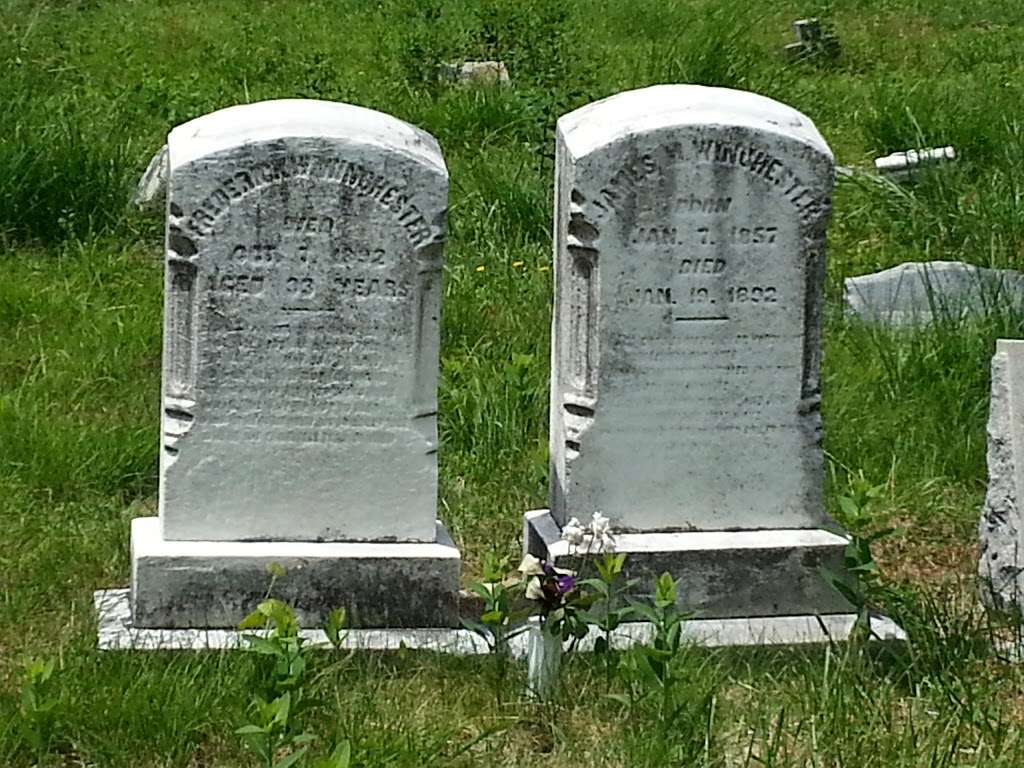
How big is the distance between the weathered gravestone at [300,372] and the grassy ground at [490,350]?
0.27 meters

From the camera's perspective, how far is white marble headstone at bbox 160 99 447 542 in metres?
4.44

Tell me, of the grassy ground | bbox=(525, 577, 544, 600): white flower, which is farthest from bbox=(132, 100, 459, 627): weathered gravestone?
bbox=(525, 577, 544, 600): white flower

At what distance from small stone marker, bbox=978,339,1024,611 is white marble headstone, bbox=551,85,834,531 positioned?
465 mm

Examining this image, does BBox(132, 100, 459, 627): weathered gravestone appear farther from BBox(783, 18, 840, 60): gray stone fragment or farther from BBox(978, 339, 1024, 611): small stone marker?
BBox(783, 18, 840, 60): gray stone fragment

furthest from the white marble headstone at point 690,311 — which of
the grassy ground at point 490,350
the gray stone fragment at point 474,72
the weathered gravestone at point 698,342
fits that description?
the gray stone fragment at point 474,72

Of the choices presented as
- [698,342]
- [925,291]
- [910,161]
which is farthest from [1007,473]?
[910,161]

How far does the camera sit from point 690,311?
4664 millimetres

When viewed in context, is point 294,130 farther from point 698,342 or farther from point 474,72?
point 474,72

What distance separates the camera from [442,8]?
1369 cm

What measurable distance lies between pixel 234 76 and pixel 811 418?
7164mm

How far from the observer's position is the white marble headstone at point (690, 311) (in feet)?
15.0

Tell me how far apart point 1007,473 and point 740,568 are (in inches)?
28.8

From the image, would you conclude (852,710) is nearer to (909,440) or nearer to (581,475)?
(581,475)

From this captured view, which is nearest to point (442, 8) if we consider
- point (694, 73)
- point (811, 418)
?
point (694, 73)
